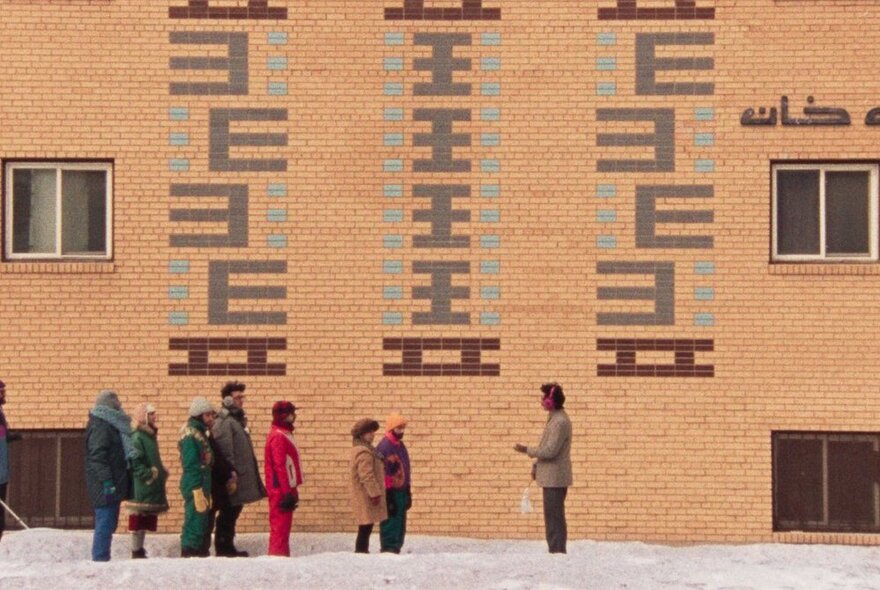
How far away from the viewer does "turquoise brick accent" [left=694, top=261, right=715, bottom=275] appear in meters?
18.4

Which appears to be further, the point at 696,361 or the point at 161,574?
the point at 696,361

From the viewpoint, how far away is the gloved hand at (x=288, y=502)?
16664 mm

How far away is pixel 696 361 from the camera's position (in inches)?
722

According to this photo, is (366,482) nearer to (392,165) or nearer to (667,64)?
(392,165)

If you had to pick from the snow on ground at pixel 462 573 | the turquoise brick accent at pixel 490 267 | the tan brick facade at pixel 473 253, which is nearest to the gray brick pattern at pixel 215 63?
the tan brick facade at pixel 473 253

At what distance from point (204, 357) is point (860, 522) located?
6.98 m

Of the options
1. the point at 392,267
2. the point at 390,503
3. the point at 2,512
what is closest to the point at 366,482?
the point at 390,503

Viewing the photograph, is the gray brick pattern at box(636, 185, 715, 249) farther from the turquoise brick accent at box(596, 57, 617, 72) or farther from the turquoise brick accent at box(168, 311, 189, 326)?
the turquoise brick accent at box(168, 311, 189, 326)

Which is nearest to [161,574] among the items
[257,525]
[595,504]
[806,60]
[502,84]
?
[257,525]

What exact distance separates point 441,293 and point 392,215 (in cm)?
96

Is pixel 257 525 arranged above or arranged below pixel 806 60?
below

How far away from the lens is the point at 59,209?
18.7m

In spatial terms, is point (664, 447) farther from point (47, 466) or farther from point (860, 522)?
point (47, 466)

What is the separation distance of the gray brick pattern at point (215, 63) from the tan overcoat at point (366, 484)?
4358 millimetres
